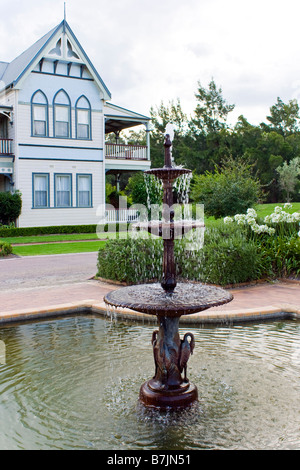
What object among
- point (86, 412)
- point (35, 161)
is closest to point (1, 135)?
point (35, 161)

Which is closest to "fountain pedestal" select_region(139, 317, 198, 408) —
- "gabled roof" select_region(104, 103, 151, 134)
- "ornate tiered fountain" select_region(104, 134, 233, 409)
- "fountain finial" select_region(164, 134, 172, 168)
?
"ornate tiered fountain" select_region(104, 134, 233, 409)

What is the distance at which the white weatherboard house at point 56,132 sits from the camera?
24594 mm

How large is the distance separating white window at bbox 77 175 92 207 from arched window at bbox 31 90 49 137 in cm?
324

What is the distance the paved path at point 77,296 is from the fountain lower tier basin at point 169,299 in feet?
7.55

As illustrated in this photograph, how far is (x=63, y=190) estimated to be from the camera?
26.3 m

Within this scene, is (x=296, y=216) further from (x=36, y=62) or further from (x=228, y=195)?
(x=36, y=62)

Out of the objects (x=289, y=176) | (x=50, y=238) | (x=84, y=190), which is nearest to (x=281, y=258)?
(x=50, y=238)

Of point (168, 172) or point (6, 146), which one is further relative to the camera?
point (6, 146)

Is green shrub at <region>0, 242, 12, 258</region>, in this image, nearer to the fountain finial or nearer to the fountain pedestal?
the fountain pedestal

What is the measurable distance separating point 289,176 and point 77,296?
35.8 m

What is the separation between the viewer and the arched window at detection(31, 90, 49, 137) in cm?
2492

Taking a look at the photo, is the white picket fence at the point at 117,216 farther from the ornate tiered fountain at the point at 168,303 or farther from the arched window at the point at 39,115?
the ornate tiered fountain at the point at 168,303

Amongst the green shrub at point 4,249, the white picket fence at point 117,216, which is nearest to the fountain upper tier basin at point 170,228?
the green shrub at point 4,249
